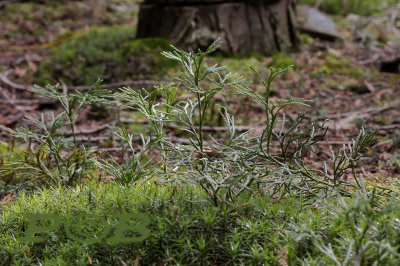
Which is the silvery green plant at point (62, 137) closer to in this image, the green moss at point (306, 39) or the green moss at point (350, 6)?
the green moss at point (306, 39)

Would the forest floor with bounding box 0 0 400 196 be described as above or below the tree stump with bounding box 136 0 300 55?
below

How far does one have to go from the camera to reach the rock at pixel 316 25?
8.21 m

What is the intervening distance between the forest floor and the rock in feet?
0.70

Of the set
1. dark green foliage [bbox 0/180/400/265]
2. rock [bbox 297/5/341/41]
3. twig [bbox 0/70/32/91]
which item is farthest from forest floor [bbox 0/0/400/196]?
dark green foliage [bbox 0/180/400/265]

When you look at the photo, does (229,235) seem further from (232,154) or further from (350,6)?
(350,6)

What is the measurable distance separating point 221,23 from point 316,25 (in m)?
3.21

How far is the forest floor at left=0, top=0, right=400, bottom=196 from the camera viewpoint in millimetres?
4238

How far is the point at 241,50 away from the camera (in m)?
6.38

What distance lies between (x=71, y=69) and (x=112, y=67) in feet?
2.27

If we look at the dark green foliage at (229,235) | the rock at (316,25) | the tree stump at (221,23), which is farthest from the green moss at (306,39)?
the dark green foliage at (229,235)

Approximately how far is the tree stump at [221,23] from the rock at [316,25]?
1.82 m

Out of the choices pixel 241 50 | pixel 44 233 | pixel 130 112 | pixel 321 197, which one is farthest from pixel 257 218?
pixel 241 50

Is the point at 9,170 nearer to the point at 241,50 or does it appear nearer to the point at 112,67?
the point at 112,67

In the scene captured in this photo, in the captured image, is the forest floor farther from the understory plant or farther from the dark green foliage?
the dark green foliage
